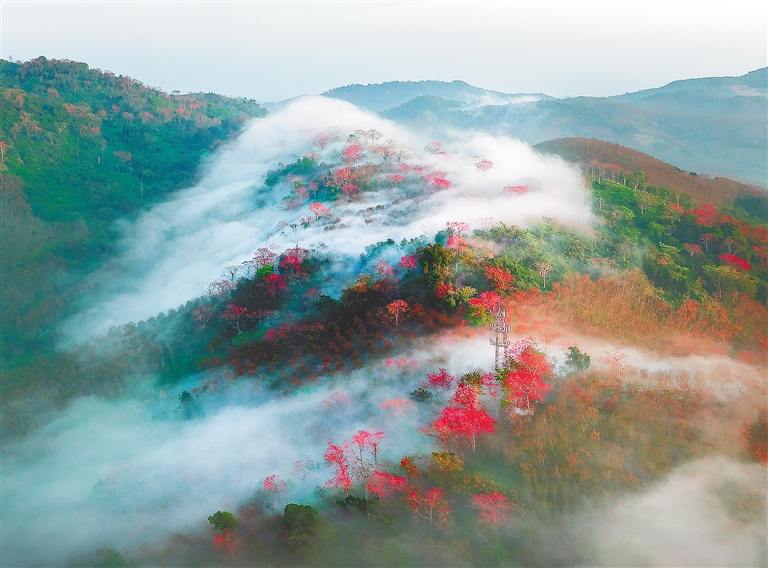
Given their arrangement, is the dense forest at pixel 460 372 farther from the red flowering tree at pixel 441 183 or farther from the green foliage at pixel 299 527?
the red flowering tree at pixel 441 183

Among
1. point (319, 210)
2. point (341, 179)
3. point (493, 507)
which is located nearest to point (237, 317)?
point (319, 210)

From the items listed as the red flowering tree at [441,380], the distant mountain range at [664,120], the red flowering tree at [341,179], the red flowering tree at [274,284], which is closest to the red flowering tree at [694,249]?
the red flowering tree at [441,380]

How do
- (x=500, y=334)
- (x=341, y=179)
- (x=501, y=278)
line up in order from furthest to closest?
1. (x=341, y=179)
2. (x=501, y=278)
3. (x=500, y=334)

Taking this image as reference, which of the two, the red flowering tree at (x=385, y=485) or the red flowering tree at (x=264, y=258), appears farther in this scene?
the red flowering tree at (x=264, y=258)

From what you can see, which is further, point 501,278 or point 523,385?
point 501,278

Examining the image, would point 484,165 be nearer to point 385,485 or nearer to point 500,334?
point 500,334
